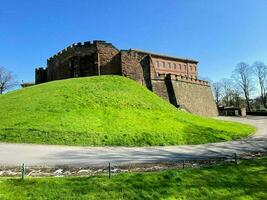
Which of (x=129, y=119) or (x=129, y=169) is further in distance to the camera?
(x=129, y=119)

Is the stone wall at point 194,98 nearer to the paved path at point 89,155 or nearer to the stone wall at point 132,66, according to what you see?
the stone wall at point 132,66

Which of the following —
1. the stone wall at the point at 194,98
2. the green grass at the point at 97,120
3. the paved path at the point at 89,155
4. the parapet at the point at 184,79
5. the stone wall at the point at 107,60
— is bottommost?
the paved path at the point at 89,155

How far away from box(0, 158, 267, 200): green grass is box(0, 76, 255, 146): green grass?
829 cm

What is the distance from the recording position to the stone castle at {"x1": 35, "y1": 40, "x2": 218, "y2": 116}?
40.8 m

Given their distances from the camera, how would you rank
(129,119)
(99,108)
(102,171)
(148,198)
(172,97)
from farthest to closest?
(172,97) < (99,108) < (129,119) < (102,171) < (148,198)

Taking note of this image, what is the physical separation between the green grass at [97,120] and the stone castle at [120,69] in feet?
18.9

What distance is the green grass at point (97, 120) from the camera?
20359 millimetres

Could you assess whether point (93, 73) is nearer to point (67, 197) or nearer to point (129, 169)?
point (129, 169)

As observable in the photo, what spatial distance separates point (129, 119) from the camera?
25703 mm

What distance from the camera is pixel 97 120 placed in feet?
79.7

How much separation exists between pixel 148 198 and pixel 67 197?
259 cm

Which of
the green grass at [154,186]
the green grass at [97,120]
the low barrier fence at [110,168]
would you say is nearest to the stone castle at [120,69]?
the green grass at [97,120]

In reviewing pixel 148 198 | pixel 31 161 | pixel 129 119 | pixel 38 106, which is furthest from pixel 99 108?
pixel 148 198

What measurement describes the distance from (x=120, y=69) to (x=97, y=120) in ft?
56.0
